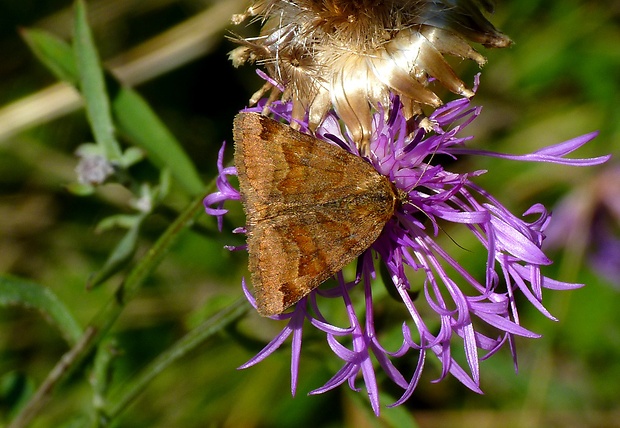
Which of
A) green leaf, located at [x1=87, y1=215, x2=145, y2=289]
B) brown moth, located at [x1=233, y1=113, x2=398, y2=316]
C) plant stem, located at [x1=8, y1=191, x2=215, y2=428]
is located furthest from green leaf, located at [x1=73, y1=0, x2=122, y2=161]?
brown moth, located at [x1=233, y1=113, x2=398, y2=316]

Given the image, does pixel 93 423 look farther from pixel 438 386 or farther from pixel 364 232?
pixel 438 386

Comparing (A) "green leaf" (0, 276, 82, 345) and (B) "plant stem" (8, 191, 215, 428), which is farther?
(A) "green leaf" (0, 276, 82, 345)

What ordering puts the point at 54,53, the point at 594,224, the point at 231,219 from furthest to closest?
the point at 594,224 → the point at 231,219 → the point at 54,53

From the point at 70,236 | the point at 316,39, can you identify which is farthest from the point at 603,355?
the point at 70,236

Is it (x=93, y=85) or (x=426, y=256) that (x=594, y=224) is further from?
(x=93, y=85)

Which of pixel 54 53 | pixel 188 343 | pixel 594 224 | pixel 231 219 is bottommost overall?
pixel 594 224

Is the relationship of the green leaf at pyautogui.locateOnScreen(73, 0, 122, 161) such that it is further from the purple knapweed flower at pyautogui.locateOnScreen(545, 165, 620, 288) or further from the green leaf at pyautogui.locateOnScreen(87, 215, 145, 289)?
the purple knapweed flower at pyautogui.locateOnScreen(545, 165, 620, 288)

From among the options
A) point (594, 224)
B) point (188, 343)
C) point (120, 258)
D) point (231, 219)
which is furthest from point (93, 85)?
point (594, 224)
